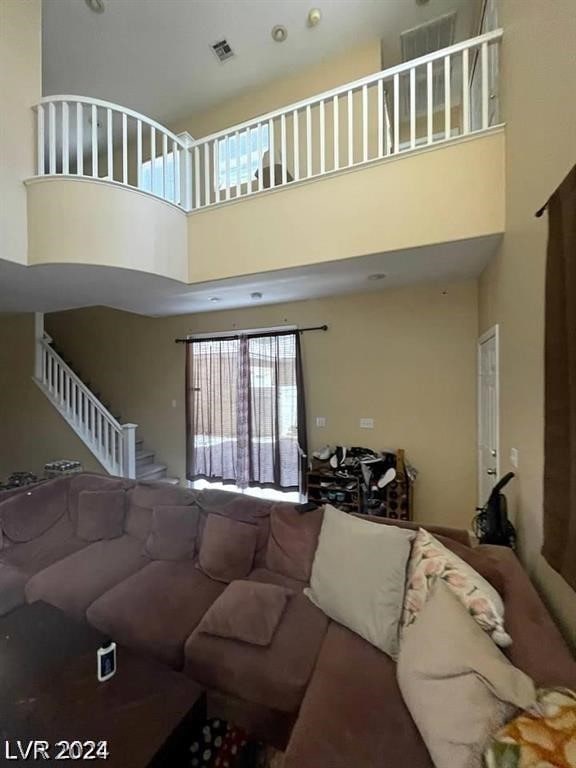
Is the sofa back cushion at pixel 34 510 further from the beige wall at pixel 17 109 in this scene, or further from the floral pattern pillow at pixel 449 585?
the floral pattern pillow at pixel 449 585

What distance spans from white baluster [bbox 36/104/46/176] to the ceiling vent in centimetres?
375

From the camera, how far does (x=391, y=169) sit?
2.50 meters

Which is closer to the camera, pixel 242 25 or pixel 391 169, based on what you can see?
pixel 391 169

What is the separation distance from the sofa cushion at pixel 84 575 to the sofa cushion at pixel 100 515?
10 centimetres

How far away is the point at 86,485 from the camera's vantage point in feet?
8.78

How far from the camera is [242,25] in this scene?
11.8 ft

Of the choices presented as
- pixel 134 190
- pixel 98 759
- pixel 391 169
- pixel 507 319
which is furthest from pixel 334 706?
pixel 134 190

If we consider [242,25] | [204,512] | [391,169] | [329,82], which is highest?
[242,25]

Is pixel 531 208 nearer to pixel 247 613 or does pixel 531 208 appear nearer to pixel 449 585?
pixel 449 585

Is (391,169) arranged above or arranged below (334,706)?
above

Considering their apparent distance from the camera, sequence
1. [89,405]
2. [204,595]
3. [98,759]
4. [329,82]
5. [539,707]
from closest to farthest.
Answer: [539,707] → [98,759] → [204,595] → [329,82] → [89,405]

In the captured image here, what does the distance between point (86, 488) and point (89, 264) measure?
185 centimetres

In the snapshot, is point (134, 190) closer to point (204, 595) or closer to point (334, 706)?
point (204, 595)

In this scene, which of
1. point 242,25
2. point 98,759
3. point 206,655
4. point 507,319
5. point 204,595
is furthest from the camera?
point 242,25
